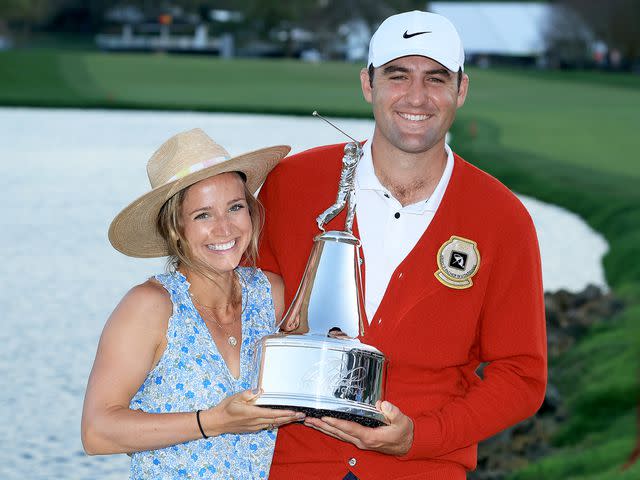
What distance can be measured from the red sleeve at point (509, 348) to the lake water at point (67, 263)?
12.0ft

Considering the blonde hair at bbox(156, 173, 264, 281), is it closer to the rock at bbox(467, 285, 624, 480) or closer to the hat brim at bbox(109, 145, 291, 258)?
the hat brim at bbox(109, 145, 291, 258)

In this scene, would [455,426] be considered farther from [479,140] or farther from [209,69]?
[209,69]

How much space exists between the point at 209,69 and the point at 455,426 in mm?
58592

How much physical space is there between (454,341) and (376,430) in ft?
1.99

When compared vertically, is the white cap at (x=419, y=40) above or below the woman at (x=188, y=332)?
above

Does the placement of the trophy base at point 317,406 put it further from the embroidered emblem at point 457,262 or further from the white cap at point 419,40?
the white cap at point 419,40

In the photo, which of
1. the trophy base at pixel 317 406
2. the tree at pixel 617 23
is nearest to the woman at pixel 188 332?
the trophy base at pixel 317 406

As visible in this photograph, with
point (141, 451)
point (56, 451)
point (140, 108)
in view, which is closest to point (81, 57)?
point (140, 108)

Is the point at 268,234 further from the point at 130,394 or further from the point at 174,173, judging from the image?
the point at 130,394

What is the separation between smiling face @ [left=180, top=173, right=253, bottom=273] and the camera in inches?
136

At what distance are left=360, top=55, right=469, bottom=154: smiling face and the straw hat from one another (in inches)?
13.6

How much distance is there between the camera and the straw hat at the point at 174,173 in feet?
11.3

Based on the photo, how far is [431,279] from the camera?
3709 mm

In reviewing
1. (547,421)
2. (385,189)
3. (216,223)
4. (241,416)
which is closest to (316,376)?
(241,416)
